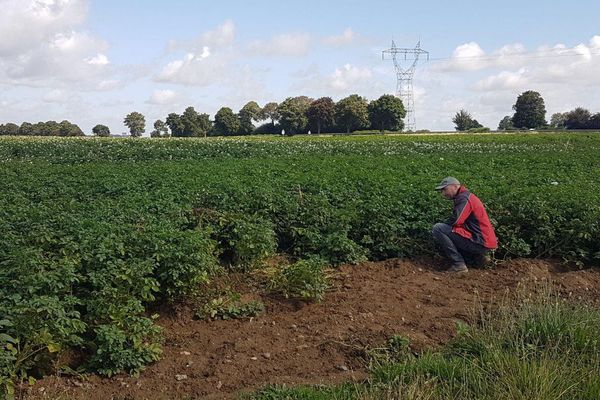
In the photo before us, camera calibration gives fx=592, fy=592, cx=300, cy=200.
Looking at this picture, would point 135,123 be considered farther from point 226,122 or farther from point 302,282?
point 302,282

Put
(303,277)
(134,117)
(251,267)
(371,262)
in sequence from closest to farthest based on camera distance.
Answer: (303,277) → (251,267) → (371,262) → (134,117)

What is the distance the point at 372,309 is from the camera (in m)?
7.02

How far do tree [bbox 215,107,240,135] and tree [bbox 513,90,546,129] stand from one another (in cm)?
4547

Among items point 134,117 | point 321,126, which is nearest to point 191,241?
point 321,126

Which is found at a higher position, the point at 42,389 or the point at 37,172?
the point at 37,172

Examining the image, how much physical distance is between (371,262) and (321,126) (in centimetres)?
8200

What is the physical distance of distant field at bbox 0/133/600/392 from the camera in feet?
17.5

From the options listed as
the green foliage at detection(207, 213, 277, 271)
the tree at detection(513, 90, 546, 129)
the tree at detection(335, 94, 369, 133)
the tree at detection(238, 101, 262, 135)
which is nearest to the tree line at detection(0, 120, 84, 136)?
the tree at detection(238, 101, 262, 135)

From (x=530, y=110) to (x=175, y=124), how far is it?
183ft

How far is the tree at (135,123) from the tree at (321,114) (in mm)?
28345

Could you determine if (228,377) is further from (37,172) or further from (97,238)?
(37,172)

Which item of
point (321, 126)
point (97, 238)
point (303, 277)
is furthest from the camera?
point (321, 126)

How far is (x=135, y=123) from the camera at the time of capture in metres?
96.4

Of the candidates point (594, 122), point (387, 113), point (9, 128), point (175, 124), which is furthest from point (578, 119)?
point (9, 128)
